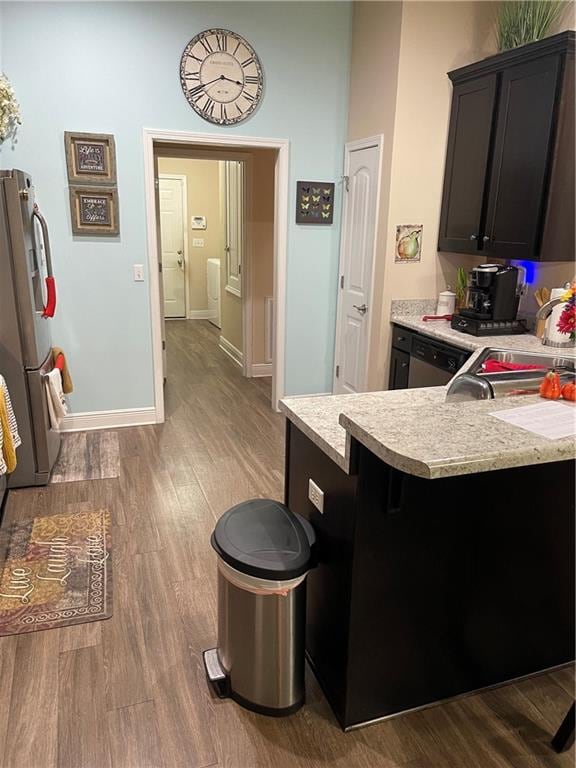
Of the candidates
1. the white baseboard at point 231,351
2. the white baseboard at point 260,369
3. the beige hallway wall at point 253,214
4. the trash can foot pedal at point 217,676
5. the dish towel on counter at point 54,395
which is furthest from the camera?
the white baseboard at point 231,351

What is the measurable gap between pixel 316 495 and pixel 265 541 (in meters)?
0.22

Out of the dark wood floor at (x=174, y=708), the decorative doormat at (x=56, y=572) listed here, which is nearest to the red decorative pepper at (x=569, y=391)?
the dark wood floor at (x=174, y=708)

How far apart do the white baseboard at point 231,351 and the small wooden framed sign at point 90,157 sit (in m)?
2.53

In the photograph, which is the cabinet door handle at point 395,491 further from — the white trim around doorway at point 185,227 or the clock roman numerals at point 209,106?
the white trim around doorway at point 185,227

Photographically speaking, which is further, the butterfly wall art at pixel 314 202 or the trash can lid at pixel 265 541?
the butterfly wall art at pixel 314 202

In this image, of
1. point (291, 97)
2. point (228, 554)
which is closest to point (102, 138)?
point (291, 97)

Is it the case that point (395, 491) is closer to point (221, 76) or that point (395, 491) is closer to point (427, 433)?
point (427, 433)

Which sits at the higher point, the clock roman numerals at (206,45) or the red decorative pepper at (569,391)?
the clock roman numerals at (206,45)

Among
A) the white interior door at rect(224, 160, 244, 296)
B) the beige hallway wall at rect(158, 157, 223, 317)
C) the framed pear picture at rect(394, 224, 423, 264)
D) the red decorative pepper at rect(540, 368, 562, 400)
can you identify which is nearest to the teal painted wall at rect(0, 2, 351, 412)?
the framed pear picture at rect(394, 224, 423, 264)

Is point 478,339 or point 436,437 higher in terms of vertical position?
point 436,437

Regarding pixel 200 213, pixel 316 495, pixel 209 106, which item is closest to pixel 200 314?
pixel 200 213

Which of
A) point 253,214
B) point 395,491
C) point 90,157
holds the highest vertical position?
point 90,157

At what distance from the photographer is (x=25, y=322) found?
9.65ft

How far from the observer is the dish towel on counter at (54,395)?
3.16 metres
